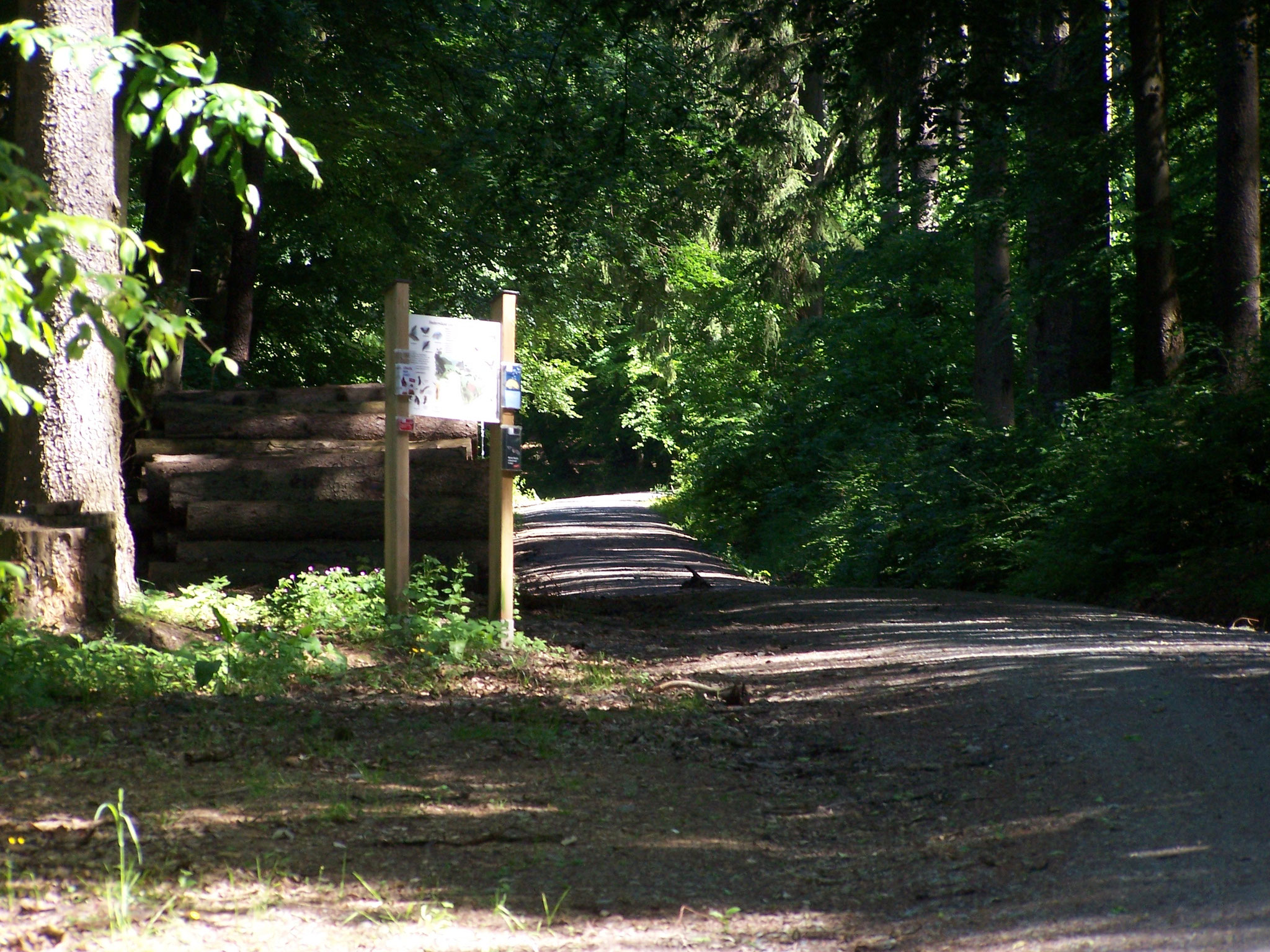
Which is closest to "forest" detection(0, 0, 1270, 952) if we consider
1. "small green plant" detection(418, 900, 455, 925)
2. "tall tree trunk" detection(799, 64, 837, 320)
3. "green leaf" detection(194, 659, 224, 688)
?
"small green plant" detection(418, 900, 455, 925)

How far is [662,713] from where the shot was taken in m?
7.54

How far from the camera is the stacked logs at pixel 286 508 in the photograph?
35.0ft

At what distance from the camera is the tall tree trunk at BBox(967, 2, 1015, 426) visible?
13.8 metres

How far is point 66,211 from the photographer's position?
26.0ft

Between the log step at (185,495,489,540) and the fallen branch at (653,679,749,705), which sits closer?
the fallen branch at (653,679,749,705)

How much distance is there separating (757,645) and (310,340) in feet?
49.4

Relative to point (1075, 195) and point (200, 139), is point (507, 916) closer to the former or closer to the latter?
point (200, 139)

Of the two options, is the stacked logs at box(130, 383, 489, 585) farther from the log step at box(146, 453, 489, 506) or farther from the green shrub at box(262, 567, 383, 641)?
the green shrub at box(262, 567, 383, 641)

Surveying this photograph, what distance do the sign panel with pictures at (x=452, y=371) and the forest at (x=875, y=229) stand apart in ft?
8.72

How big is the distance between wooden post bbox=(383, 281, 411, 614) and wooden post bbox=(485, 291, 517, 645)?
666 mm

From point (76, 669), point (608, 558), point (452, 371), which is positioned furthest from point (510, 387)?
point (608, 558)

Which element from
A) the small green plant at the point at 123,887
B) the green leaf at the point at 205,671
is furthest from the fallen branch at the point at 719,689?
the small green plant at the point at 123,887

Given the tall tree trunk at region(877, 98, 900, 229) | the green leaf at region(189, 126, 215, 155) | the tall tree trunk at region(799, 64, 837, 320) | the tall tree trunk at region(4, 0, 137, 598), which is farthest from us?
the tall tree trunk at region(799, 64, 837, 320)

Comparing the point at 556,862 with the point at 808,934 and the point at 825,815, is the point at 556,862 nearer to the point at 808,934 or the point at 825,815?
the point at 808,934
